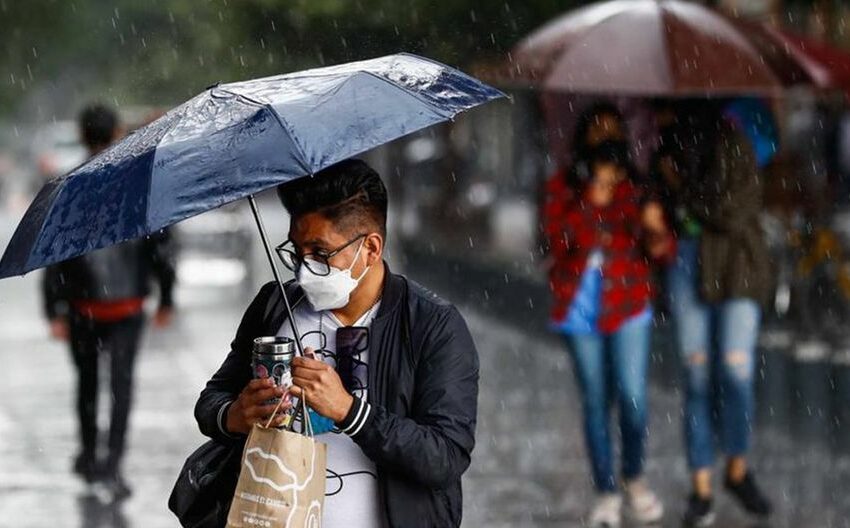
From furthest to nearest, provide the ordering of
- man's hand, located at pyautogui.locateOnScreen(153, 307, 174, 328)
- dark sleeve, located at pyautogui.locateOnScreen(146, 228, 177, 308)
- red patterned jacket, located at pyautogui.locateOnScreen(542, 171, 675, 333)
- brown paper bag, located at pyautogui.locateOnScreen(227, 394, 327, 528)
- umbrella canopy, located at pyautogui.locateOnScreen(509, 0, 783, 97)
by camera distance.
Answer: man's hand, located at pyautogui.locateOnScreen(153, 307, 174, 328)
dark sleeve, located at pyautogui.locateOnScreen(146, 228, 177, 308)
umbrella canopy, located at pyautogui.locateOnScreen(509, 0, 783, 97)
red patterned jacket, located at pyautogui.locateOnScreen(542, 171, 675, 333)
brown paper bag, located at pyautogui.locateOnScreen(227, 394, 327, 528)

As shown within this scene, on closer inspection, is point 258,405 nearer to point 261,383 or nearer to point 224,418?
point 261,383

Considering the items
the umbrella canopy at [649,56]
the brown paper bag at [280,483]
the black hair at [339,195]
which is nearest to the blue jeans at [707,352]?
the umbrella canopy at [649,56]

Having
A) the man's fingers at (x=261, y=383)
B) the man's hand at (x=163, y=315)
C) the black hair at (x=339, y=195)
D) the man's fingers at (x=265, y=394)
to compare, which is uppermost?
the black hair at (x=339, y=195)

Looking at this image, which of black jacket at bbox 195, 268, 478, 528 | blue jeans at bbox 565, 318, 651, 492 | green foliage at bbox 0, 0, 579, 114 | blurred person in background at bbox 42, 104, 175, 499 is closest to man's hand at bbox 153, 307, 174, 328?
blurred person in background at bbox 42, 104, 175, 499

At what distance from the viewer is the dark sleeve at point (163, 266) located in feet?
28.3

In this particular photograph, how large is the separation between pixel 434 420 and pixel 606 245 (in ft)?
13.0

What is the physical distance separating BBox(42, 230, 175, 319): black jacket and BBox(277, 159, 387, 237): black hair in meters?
4.64

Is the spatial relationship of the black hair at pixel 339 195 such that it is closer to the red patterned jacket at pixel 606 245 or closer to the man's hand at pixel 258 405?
the man's hand at pixel 258 405

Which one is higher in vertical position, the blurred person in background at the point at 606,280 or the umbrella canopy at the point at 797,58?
the umbrella canopy at the point at 797,58

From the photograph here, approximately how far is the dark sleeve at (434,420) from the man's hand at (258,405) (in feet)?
0.48

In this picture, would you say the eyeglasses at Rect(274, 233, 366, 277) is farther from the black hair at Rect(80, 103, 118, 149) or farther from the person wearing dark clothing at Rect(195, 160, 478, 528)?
the black hair at Rect(80, 103, 118, 149)

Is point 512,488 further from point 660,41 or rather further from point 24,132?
point 24,132

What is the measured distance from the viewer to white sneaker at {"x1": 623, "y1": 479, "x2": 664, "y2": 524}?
7.59 m

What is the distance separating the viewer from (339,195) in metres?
3.68
